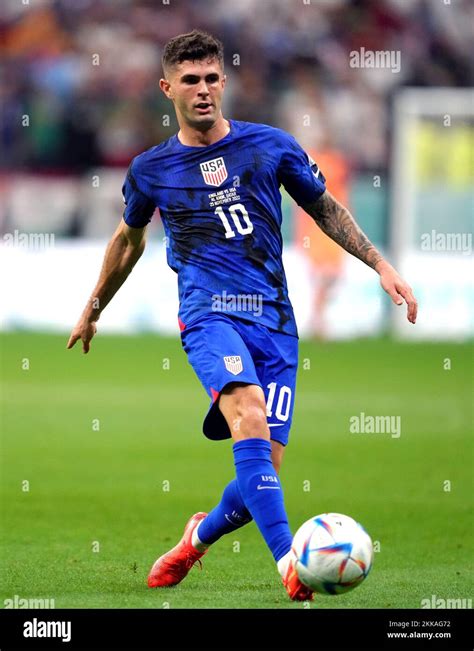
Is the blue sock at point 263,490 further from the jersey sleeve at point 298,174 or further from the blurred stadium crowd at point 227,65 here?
the blurred stadium crowd at point 227,65

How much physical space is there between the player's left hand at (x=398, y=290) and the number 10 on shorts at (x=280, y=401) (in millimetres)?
646

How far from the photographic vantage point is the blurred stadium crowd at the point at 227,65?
2334 centimetres

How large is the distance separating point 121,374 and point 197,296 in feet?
34.2

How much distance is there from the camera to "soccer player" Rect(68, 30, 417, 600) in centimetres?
583

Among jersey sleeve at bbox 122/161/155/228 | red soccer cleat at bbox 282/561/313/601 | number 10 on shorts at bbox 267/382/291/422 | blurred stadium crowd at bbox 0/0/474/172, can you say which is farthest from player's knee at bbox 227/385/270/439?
blurred stadium crowd at bbox 0/0/474/172

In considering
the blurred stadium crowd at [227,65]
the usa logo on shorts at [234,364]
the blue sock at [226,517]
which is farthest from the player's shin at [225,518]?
the blurred stadium crowd at [227,65]

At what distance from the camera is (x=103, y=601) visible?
18.8 ft

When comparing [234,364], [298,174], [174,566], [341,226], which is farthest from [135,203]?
[174,566]

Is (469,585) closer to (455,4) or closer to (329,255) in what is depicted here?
(329,255)

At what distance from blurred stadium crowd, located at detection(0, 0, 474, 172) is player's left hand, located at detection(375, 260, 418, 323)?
1703 centimetres

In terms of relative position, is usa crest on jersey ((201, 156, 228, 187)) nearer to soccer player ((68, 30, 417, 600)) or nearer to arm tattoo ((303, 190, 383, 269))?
soccer player ((68, 30, 417, 600))

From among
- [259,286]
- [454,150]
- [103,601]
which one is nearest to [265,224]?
[259,286]

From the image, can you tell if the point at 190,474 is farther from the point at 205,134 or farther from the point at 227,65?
A: the point at 227,65
